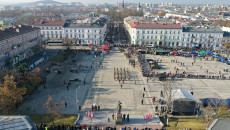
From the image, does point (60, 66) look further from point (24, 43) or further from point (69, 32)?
point (69, 32)

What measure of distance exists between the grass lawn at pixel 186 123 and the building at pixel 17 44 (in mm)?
36268

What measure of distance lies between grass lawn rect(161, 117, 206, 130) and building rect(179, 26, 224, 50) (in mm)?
45570

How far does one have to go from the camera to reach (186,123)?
872 inches

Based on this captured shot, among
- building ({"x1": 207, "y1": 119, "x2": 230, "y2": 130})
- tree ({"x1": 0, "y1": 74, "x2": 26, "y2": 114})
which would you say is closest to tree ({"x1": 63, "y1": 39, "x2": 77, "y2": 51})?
tree ({"x1": 0, "y1": 74, "x2": 26, "y2": 114})

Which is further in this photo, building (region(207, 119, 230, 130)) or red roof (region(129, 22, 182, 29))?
red roof (region(129, 22, 182, 29))

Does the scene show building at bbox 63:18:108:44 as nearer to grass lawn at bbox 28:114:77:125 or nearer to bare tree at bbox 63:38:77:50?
bare tree at bbox 63:38:77:50

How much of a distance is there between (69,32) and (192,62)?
42.5 metres

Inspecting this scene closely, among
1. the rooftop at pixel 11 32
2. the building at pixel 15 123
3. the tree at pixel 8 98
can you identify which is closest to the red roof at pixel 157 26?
the rooftop at pixel 11 32

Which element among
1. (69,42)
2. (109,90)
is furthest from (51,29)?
(109,90)

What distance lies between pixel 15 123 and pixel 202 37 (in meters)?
62.6

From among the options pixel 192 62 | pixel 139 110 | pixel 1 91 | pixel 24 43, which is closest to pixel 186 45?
pixel 192 62

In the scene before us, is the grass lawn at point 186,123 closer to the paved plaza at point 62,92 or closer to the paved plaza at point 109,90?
the paved plaza at point 109,90

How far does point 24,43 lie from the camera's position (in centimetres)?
5044

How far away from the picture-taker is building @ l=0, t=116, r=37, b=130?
584 inches
